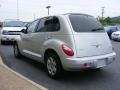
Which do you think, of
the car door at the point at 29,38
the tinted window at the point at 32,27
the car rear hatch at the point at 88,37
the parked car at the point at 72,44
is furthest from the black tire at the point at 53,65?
the tinted window at the point at 32,27

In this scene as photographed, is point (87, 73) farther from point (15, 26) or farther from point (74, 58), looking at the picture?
point (15, 26)

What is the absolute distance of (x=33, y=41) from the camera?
25.4ft

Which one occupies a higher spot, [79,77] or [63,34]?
[63,34]

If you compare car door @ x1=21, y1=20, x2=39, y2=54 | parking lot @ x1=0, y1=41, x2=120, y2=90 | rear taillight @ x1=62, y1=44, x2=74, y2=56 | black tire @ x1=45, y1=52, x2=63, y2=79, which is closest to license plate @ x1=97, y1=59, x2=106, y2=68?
parking lot @ x1=0, y1=41, x2=120, y2=90

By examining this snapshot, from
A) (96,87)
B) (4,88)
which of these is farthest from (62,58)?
(4,88)

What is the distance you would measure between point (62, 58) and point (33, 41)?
2027 millimetres

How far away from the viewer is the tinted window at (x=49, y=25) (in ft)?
21.8

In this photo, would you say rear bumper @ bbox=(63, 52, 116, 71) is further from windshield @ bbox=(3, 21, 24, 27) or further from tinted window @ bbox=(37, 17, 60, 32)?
windshield @ bbox=(3, 21, 24, 27)

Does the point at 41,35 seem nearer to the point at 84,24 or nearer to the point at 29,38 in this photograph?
the point at 29,38

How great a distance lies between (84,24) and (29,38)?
2.41 meters

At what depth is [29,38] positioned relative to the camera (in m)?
8.07

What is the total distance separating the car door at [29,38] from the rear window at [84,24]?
1.84 m

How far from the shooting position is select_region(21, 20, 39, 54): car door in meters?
7.93

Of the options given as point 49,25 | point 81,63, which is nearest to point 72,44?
point 81,63
